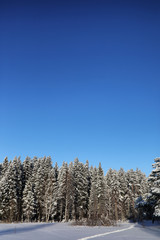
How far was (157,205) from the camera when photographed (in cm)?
2303

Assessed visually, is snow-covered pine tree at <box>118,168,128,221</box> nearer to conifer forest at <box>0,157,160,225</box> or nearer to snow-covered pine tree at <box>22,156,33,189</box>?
conifer forest at <box>0,157,160,225</box>

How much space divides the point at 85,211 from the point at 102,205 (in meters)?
4.23

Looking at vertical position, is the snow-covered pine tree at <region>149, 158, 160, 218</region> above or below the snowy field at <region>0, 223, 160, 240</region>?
above

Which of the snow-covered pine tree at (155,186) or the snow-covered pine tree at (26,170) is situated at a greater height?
the snow-covered pine tree at (26,170)

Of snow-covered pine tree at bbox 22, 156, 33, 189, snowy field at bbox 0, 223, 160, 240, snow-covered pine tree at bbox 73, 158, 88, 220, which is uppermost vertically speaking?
snow-covered pine tree at bbox 22, 156, 33, 189

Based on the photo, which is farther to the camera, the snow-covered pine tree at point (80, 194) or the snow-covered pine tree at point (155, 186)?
the snow-covered pine tree at point (80, 194)

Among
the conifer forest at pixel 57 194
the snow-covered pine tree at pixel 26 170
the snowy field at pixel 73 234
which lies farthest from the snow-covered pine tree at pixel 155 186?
the snow-covered pine tree at pixel 26 170

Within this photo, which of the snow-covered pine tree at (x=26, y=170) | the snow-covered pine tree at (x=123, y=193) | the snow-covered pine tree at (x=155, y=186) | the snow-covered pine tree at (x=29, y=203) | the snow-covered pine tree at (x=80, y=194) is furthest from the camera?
the snow-covered pine tree at (x=123, y=193)

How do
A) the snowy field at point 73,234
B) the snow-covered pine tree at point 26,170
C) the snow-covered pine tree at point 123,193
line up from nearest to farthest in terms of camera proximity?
the snowy field at point 73,234
the snow-covered pine tree at point 26,170
the snow-covered pine tree at point 123,193

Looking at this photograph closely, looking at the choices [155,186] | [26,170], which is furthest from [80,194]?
[155,186]

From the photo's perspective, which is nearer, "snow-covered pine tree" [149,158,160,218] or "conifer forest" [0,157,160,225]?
"snow-covered pine tree" [149,158,160,218]

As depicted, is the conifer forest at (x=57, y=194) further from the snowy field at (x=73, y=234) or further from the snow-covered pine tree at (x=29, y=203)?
the snowy field at (x=73, y=234)

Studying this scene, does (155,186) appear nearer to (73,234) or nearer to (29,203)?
(73,234)

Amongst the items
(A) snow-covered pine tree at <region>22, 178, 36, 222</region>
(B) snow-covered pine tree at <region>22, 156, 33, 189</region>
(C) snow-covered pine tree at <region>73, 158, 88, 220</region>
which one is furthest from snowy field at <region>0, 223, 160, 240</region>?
(B) snow-covered pine tree at <region>22, 156, 33, 189</region>
